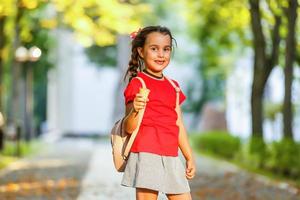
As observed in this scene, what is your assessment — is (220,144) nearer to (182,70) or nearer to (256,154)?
(256,154)

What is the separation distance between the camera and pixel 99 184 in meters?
13.4

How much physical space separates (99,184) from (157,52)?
810 cm

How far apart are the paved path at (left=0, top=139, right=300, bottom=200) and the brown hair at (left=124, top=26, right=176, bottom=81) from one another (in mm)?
2312

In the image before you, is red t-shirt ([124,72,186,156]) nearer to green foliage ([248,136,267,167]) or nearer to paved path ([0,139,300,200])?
paved path ([0,139,300,200])

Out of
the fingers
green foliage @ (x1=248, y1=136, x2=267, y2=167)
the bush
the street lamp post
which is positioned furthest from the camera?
the street lamp post

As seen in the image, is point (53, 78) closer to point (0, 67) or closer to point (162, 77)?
point (0, 67)

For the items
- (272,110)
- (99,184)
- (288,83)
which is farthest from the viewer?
(272,110)

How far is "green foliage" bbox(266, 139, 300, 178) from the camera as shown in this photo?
57.3 feet

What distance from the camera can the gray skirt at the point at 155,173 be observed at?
5406mm

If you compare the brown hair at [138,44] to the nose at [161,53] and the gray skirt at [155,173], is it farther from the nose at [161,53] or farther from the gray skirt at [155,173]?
the gray skirt at [155,173]

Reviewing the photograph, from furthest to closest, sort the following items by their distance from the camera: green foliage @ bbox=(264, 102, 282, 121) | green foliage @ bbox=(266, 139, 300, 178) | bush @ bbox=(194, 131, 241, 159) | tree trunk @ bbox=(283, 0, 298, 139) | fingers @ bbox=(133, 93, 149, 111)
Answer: green foliage @ bbox=(264, 102, 282, 121) < bush @ bbox=(194, 131, 241, 159) < tree trunk @ bbox=(283, 0, 298, 139) < green foliage @ bbox=(266, 139, 300, 178) < fingers @ bbox=(133, 93, 149, 111)

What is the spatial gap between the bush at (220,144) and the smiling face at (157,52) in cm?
2075

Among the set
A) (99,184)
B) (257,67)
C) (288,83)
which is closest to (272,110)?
(257,67)

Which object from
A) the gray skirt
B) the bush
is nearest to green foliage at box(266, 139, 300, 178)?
the bush
